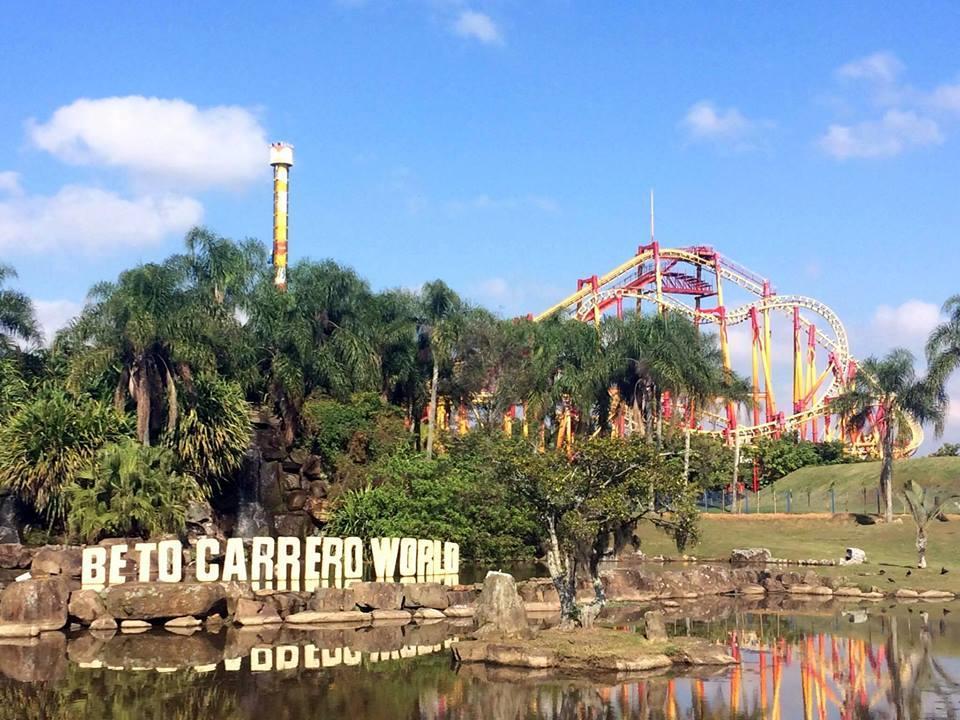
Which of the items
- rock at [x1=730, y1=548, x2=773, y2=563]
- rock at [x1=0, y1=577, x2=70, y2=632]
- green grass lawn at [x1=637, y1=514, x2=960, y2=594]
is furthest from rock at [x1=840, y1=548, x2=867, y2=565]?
rock at [x1=0, y1=577, x2=70, y2=632]

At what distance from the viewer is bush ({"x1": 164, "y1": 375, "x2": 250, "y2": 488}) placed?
45841 mm

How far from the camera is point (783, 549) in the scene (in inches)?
1821

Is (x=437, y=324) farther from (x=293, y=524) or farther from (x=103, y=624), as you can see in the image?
(x=103, y=624)

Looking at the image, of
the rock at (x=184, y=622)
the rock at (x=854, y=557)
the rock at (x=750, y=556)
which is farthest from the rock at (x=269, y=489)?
the rock at (x=854, y=557)

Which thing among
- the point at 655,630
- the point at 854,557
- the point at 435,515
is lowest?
the point at 655,630

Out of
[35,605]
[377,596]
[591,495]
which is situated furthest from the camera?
[377,596]

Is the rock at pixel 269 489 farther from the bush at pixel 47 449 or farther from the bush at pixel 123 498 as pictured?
the bush at pixel 123 498

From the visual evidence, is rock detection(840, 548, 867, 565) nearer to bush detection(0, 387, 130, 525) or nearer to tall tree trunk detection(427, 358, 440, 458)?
tall tree trunk detection(427, 358, 440, 458)

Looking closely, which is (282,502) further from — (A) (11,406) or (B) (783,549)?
(B) (783,549)

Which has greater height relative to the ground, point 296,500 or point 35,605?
point 296,500

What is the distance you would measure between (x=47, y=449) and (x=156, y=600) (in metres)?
15.5

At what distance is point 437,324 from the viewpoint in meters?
58.2

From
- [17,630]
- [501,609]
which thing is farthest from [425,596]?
[17,630]

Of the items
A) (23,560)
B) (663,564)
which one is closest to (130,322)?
(23,560)
